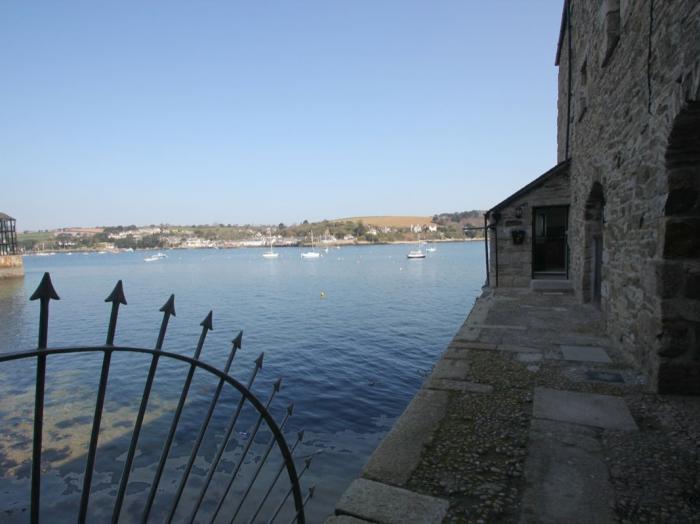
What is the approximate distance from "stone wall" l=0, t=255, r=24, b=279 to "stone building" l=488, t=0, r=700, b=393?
62.4 m

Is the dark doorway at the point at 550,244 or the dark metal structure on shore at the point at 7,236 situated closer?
the dark doorway at the point at 550,244

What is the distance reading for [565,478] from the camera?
280 centimetres

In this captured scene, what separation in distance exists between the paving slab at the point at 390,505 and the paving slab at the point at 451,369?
88.6 inches

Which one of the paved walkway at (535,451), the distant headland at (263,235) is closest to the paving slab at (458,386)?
the paved walkway at (535,451)

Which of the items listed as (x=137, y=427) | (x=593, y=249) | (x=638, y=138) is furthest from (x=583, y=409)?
(x=593, y=249)

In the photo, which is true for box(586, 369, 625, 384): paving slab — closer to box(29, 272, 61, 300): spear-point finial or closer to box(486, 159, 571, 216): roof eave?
box(29, 272, 61, 300): spear-point finial

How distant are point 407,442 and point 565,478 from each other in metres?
1.11

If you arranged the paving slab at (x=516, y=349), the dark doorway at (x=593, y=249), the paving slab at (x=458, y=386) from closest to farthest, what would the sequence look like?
1. the paving slab at (x=458, y=386)
2. the paving slab at (x=516, y=349)
3. the dark doorway at (x=593, y=249)

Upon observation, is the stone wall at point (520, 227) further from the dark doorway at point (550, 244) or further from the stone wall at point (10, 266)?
the stone wall at point (10, 266)

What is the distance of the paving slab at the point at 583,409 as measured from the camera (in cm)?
358

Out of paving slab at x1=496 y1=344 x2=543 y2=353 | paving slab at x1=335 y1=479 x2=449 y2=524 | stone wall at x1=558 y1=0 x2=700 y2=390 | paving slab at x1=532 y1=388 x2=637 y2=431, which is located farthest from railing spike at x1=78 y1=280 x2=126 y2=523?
paving slab at x1=496 y1=344 x2=543 y2=353

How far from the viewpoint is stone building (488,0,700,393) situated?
12.8 feet

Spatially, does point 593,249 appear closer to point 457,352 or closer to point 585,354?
point 585,354

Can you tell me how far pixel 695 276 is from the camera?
4023mm
